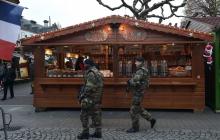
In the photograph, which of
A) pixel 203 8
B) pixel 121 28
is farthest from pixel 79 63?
pixel 203 8

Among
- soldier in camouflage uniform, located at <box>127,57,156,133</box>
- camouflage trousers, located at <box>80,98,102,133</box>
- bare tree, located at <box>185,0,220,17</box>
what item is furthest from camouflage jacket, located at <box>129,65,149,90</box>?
bare tree, located at <box>185,0,220,17</box>

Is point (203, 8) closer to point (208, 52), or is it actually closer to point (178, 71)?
point (178, 71)

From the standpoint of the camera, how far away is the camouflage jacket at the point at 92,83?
1051 centimetres

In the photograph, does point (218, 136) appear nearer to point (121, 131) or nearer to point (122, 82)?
point (121, 131)

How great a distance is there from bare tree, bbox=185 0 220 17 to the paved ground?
3437 cm

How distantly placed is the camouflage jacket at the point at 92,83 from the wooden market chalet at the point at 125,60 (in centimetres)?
456

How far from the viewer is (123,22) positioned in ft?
48.9

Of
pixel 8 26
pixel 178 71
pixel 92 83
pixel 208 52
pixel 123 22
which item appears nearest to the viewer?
pixel 8 26

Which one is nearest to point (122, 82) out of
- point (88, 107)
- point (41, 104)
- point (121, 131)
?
point (41, 104)

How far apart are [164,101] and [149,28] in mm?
2344

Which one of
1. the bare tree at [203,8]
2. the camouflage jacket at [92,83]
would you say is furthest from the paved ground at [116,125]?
the bare tree at [203,8]

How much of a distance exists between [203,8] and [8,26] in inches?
1801

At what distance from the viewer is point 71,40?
15.5 metres

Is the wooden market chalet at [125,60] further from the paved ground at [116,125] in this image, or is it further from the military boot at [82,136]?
the military boot at [82,136]
